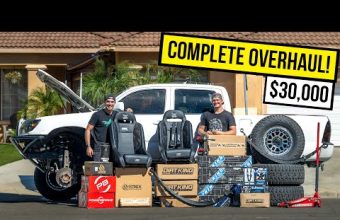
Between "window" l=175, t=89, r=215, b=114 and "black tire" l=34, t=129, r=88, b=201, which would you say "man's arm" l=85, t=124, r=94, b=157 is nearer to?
"black tire" l=34, t=129, r=88, b=201

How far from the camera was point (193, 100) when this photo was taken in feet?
40.0

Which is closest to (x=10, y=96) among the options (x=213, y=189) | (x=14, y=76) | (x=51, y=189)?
(x=14, y=76)

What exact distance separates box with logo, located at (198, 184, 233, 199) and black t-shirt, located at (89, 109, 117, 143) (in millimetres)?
1745

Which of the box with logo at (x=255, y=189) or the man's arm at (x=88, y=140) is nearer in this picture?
the box with logo at (x=255, y=189)

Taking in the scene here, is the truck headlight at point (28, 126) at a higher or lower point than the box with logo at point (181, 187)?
higher

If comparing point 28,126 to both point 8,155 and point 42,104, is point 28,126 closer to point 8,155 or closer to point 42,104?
point 8,155

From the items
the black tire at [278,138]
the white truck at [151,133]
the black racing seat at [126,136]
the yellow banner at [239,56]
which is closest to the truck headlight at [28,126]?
the white truck at [151,133]

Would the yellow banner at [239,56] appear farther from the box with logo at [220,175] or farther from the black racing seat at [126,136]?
the box with logo at [220,175]

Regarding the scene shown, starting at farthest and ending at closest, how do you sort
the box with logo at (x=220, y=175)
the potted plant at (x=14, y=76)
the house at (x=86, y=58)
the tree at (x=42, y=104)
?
the potted plant at (x=14, y=76) < the house at (x=86, y=58) < the tree at (x=42, y=104) < the box with logo at (x=220, y=175)

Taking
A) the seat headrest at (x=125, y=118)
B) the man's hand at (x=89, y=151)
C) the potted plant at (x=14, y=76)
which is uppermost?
the potted plant at (x=14, y=76)

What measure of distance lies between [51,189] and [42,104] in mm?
10235

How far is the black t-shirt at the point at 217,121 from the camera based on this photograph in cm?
1129

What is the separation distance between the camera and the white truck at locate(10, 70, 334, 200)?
11609mm
